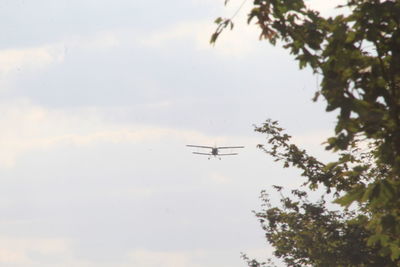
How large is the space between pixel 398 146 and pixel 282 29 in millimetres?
1930

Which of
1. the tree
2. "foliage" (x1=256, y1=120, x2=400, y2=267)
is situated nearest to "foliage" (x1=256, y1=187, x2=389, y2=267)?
"foliage" (x1=256, y1=120, x2=400, y2=267)

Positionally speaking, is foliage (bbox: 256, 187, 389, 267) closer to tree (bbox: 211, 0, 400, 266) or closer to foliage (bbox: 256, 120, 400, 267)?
foliage (bbox: 256, 120, 400, 267)

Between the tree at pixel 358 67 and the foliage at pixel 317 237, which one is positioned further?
the foliage at pixel 317 237

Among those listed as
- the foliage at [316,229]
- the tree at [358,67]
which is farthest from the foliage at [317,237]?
the tree at [358,67]

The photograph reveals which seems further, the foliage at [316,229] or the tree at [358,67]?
the foliage at [316,229]

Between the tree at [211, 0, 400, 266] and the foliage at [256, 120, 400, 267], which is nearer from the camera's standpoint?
the tree at [211, 0, 400, 266]

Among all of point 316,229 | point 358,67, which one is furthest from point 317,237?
point 358,67

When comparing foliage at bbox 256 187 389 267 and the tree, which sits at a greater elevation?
foliage at bbox 256 187 389 267

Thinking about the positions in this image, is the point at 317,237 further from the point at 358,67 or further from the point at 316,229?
the point at 358,67

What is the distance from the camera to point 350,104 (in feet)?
32.8

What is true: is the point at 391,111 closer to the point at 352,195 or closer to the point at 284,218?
the point at 352,195

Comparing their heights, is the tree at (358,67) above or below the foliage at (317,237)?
below

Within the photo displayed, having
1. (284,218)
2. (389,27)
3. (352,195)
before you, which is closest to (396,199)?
(352,195)

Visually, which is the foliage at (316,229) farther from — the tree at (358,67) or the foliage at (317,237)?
the tree at (358,67)
